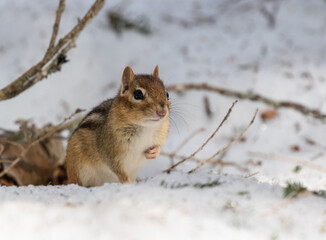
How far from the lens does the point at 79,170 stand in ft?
10.1

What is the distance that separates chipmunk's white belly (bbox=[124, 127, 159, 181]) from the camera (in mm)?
2824

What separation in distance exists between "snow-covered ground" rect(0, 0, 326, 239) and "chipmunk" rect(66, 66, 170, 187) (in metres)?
0.20

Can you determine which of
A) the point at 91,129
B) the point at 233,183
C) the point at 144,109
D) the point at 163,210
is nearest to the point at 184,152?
the point at 91,129

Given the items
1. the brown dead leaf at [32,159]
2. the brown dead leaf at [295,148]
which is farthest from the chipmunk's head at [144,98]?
the brown dead leaf at [295,148]

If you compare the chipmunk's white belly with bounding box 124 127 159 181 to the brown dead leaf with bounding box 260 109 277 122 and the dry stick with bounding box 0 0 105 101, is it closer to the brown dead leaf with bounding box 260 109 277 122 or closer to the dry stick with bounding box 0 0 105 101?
the dry stick with bounding box 0 0 105 101

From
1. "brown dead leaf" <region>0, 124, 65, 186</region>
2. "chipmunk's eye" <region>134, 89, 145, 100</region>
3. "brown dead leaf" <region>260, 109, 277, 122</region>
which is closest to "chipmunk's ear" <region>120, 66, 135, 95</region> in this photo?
"chipmunk's eye" <region>134, 89, 145, 100</region>

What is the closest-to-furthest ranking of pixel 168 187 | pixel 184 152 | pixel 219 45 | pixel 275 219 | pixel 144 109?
pixel 275 219 → pixel 168 187 → pixel 144 109 → pixel 184 152 → pixel 219 45

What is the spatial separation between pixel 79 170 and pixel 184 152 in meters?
1.52

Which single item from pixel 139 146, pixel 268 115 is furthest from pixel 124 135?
pixel 268 115

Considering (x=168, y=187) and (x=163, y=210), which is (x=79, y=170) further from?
(x=163, y=210)

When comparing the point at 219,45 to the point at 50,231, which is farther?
the point at 219,45

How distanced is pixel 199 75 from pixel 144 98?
8.38ft

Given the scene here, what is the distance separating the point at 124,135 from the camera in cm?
284

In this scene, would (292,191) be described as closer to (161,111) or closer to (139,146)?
(161,111)
